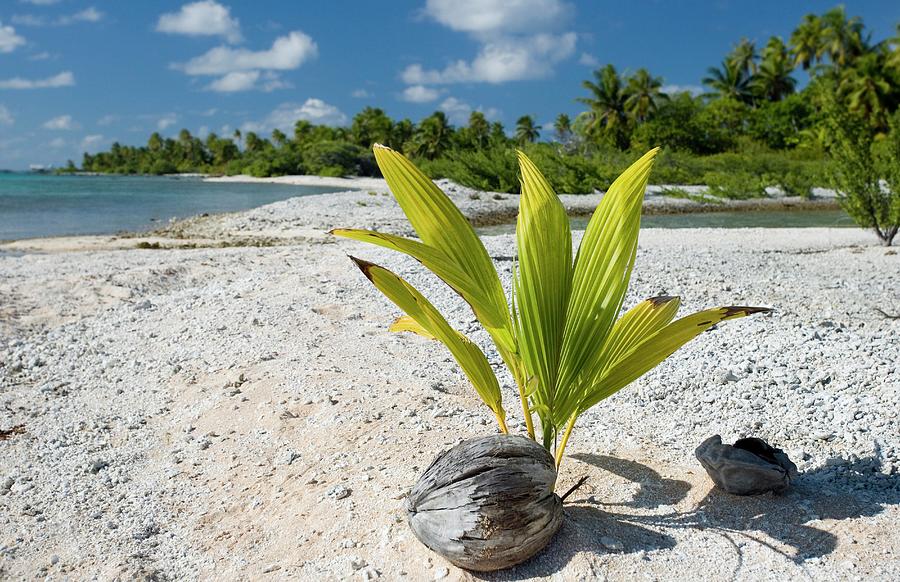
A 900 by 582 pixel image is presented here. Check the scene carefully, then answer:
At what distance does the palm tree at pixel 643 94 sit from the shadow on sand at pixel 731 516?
42.9m

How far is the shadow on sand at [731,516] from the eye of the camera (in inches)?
95.8

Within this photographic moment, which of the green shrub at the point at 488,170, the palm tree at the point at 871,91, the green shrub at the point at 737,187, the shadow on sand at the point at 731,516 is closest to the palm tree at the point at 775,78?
the palm tree at the point at 871,91

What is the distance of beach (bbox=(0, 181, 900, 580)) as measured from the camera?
2.52 metres

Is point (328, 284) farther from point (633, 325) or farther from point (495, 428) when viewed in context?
point (633, 325)

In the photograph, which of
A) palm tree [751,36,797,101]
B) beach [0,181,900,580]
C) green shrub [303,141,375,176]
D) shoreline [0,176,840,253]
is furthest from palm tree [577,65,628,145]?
beach [0,181,900,580]

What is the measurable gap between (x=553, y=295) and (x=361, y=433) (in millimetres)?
1585

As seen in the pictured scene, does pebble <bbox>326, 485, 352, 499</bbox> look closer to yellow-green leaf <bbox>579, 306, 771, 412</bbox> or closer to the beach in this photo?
the beach

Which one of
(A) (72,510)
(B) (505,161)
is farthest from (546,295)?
(B) (505,161)

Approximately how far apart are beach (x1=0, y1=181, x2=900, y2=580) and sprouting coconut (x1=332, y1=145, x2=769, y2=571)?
0.23 m

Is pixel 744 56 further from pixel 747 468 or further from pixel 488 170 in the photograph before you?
pixel 747 468

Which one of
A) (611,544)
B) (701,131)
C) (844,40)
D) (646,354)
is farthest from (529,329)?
(844,40)

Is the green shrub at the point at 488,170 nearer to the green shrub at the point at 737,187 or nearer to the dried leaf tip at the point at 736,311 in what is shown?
the green shrub at the point at 737,187

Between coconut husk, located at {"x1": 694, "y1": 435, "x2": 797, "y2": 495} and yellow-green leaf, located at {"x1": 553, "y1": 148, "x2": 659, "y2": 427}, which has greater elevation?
yellow-green leaf, located at {"x1": 553, "y1": 148, "x2": 659, "y2": 427}

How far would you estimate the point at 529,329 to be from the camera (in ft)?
7.98
